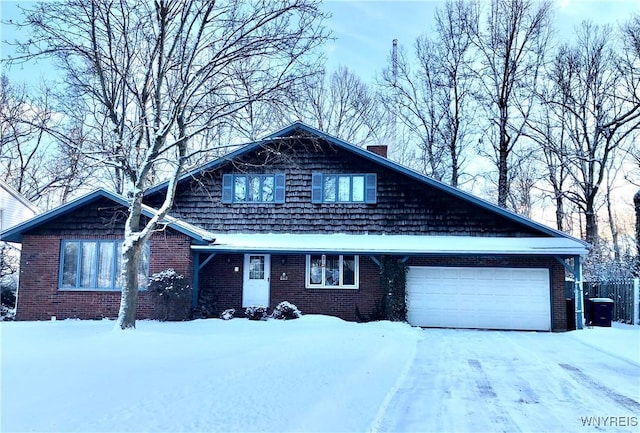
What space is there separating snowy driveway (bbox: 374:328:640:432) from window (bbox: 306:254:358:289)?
183 inches

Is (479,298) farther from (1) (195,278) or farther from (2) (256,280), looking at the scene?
(1) (195,278)

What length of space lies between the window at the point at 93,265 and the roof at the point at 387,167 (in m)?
2.48

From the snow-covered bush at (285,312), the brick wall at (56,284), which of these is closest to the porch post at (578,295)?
the snow-covered bush at (285,312)

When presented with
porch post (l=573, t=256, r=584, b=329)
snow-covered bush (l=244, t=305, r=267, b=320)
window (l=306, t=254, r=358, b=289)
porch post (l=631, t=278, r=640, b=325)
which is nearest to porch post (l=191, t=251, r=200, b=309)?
snow-covered bush (l=244, t=305, r=267, b=320)

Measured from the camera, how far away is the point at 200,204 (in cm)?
1700

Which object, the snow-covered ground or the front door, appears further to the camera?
the front door

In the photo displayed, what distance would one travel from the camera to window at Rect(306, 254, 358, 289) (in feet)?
53.3

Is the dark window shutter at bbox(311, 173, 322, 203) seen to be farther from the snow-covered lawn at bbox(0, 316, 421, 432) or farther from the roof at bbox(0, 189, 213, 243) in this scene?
the snow-covered lawn at bbox(0, 316, 421, 432)

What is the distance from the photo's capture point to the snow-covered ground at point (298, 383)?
17.6ft

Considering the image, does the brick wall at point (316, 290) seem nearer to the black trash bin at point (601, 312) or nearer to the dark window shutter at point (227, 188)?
the black trash bin at point (601, 312)

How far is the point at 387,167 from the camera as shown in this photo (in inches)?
651

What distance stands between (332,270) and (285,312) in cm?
227

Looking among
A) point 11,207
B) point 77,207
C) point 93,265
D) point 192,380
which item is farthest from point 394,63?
point 192,380

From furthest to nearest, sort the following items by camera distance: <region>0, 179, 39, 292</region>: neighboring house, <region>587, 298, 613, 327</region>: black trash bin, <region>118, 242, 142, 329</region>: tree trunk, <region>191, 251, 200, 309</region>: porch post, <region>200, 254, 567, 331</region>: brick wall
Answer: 1. <region>0, 179, 39, 292</region>: neighboring house
2. <region>200, 254, 567, 331</region>: brick wall
3. <region>587, 298, 613, 327</region>: black trash bin
4. <region>191, 251, 200, 309</region>: porch post
5. <region>118, 242, 142, 329</region>: tree trunk
